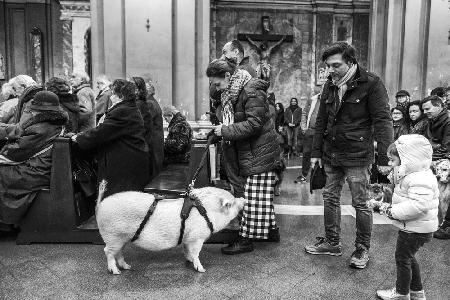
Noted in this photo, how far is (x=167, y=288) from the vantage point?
3.70 m

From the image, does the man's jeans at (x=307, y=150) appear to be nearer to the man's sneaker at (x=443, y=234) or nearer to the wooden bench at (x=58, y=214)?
the man's sneaker at (x=443, y=234)

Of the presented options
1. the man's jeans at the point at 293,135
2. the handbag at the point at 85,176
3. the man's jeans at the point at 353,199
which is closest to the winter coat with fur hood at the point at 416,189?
the man's jeans at the point at 353,199

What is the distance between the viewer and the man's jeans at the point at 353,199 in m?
4.12

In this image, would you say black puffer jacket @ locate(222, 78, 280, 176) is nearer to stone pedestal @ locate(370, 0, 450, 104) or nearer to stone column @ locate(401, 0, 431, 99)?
stone pedestal @ locate(370, 0, 450, 104)

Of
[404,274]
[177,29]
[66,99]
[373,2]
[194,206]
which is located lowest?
[404,274]

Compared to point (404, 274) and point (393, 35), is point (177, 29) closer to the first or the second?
point (393, 35)

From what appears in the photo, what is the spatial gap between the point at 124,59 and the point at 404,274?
7.21 meters

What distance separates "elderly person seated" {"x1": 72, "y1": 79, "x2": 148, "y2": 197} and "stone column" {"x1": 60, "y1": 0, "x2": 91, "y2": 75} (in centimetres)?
1089

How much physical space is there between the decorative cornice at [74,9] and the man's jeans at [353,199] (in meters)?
12.9

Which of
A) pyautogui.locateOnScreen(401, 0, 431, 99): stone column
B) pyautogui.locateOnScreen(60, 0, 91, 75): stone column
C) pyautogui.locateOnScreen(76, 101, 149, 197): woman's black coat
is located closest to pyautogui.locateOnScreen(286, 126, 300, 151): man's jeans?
pyautogui.locateOnScreen(401, 0, 431, 99): stone column

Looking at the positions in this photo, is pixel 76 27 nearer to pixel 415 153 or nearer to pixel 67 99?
pixel 67 99

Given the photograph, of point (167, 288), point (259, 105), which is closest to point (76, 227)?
point (167, 288)

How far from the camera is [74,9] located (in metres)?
15.3

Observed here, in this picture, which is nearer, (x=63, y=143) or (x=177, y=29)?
(x=63, y=143)
